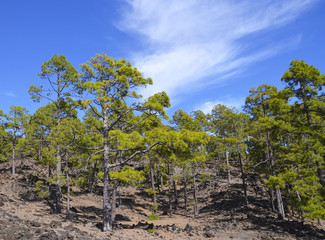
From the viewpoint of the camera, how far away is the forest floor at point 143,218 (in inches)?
428

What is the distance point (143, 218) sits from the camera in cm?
2492

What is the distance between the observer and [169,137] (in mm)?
13297

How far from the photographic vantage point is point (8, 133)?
111 ft

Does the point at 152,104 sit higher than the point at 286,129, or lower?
higher

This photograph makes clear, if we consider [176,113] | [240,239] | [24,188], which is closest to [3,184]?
[24,188]

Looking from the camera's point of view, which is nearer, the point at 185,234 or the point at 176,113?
the point at 185,234

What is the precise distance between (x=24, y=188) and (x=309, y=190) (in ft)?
94.1

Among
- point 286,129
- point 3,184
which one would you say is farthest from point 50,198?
point 286,129

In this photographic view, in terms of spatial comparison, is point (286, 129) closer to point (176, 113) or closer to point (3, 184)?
point (176, 113)

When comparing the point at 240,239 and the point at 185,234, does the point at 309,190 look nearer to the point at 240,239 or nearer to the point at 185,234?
the point at 240,239

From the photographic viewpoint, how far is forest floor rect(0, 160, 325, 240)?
1088 cm

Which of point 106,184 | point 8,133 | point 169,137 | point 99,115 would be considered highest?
point 8,133

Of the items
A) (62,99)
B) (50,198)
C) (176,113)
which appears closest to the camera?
(62,99)

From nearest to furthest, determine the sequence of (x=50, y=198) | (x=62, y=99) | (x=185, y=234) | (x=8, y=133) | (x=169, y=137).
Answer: (x=169, y=137) → (x=185, y=234) → (x=62, y=99) → (x=50, y=198) → (x=8, y=133)
